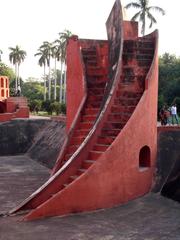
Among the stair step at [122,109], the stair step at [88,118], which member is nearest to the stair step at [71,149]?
the stair step at [88,118]

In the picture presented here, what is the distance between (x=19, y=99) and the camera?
27078 mm

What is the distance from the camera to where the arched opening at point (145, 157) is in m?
11.5

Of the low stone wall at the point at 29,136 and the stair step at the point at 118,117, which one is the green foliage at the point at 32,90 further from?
the stair step at the point at 118,117

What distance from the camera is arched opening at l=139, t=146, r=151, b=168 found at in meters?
11.5

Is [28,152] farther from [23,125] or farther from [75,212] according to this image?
[75,212]

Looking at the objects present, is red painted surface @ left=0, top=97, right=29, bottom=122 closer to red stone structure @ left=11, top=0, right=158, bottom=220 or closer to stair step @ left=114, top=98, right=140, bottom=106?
red stone structure @ left=11, top=0, right=158, bottom=220

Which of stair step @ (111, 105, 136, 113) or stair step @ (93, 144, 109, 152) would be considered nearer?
stair step @ (93, 144, 109, 152)

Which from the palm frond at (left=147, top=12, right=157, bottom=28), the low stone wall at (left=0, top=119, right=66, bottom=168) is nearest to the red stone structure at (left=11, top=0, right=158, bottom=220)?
the low stone wall at (left=0, top=119, right=66, bottom=168)

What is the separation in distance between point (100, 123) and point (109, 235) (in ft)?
12.4

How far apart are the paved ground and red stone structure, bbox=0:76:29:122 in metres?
12.9

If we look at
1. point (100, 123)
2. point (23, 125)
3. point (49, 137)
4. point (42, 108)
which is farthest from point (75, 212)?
point (42, 108)

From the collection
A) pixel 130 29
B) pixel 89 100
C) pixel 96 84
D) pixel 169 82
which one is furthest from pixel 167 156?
pixel 169 82

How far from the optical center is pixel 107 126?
11.3 m

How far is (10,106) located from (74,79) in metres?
13.7
